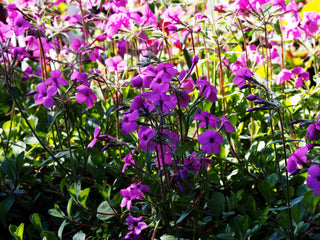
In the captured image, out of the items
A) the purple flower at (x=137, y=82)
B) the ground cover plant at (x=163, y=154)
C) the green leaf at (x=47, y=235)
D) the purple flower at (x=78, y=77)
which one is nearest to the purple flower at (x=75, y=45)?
the ground cover plant at (x=163, y=154)

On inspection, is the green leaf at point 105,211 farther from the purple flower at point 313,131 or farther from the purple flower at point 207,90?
the purple flower at point 313,131

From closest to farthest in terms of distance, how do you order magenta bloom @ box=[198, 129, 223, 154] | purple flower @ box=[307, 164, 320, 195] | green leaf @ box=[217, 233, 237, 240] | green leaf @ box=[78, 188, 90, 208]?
purple flower @ box=[307, 164, 320, 195], magenta bloom @ box=[198, 129, 223, 154], green leaf @ box=[217, 233, 237, 240], green leaf @ box=[78, 188, 90, 208]

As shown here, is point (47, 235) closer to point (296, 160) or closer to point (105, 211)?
point (105, 211)

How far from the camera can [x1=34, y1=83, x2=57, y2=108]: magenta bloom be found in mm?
1304

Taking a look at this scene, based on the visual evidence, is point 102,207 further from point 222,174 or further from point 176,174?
point 222,174

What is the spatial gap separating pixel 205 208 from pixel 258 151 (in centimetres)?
28

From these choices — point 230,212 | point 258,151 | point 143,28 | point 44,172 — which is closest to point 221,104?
point 258,151

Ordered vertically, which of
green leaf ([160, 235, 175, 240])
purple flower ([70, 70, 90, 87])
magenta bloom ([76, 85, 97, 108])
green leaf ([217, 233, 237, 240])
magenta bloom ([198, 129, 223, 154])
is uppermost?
purple flower ([70, 70, 90, 87])

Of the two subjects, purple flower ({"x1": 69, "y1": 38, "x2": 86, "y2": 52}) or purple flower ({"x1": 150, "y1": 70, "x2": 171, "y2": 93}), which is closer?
purple flower ({"x1": 150, "y1": 70, "x2": 171, "y2": 93})

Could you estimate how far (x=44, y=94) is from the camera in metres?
1.34

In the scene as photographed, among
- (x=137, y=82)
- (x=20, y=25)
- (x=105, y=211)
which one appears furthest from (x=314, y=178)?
(x=20, y=25)

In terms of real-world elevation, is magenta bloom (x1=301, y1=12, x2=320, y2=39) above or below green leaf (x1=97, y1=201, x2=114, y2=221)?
above

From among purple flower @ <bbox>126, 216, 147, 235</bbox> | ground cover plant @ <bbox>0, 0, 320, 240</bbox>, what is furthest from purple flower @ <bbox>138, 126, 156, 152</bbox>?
purple flower @ <bbox>126, 216, 147, 235</bbox>

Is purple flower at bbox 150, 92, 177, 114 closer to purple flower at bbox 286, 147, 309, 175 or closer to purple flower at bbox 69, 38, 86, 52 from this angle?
purple flower at bbox 286, 147, 309, 175
